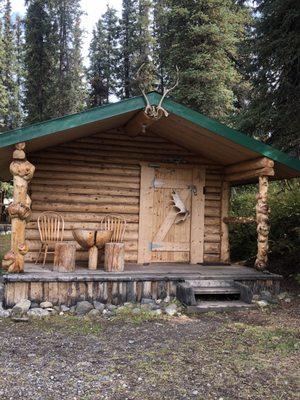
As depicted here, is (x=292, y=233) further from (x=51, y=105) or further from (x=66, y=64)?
(x=66, y=64)

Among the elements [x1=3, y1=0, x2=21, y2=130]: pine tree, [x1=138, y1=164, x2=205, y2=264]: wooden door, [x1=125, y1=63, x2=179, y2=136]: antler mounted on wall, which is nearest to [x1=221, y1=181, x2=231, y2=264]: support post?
[x1=138, y1=164, x2=205, y2=264]: wooden door

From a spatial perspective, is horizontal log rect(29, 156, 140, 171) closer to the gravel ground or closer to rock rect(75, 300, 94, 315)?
rock rect(75, 300, 94, 315)

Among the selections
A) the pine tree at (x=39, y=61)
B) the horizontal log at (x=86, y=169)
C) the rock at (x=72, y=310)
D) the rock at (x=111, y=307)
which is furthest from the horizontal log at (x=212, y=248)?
the pine tree at (x=39, y=61)

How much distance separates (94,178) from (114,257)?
1.97 metres

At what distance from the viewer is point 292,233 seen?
9445mm

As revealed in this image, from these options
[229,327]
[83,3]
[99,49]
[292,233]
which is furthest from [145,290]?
[99,49]

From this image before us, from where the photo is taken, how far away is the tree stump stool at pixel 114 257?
716cm

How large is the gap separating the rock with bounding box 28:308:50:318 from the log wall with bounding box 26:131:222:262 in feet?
6.59

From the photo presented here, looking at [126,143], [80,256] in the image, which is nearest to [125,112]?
[126,143]

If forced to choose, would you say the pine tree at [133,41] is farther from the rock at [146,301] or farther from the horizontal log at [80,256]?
the rock at [146,301]

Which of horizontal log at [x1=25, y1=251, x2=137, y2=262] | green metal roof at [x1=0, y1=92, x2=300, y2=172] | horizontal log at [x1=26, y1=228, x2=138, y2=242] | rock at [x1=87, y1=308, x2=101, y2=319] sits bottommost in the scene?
rock at [x1=87, y1=308, x2=101, y2=319]

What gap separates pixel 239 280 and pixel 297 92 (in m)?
4.05

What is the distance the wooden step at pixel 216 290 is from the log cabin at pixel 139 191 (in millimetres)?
A: 147

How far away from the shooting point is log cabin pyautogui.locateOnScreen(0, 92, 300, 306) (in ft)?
21.6
